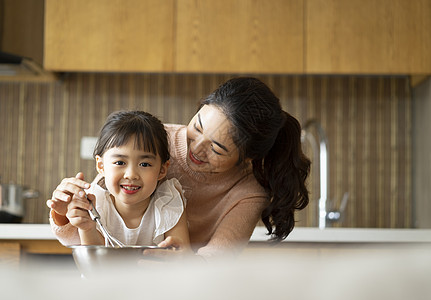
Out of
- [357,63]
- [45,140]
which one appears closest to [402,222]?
[357,63]

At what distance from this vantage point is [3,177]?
2.88 meters

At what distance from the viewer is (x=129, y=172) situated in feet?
3.58

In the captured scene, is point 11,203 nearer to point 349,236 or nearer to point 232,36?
point 232,36

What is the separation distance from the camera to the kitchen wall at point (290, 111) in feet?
9.40

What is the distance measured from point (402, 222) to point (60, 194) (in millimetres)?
2220

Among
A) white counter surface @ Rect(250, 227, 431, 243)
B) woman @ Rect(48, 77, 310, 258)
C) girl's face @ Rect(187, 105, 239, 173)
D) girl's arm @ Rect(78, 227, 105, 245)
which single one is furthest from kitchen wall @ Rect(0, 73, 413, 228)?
girl's arm @ Rect(78, 227, 105, 245)

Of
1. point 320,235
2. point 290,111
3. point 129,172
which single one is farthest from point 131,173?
point 290,111

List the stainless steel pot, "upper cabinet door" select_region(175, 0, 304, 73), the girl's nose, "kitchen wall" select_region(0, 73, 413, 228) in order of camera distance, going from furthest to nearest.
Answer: "kitchen wall" select_region(0, 73, 413, 228), "upper cabinet door" select_region(175, 0, 304, 73), the stainless steel pot, the girl's nose

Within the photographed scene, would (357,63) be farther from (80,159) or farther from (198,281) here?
(198,281)

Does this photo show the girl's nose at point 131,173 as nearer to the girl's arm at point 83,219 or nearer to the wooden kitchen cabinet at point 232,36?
the girl's arm at point 83,219

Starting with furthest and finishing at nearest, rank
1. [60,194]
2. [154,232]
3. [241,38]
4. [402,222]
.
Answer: [402,222] → [241,38] → [154,232] → [60,194]

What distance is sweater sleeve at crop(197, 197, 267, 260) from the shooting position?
113cm

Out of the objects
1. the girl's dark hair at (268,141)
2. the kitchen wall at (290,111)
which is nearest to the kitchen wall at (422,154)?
the kitchen wall at (290,111)

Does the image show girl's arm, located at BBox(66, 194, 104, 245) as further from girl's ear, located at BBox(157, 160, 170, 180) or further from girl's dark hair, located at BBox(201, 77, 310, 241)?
girl's dark hair, located at BBox(201, 77, 310, 241)
